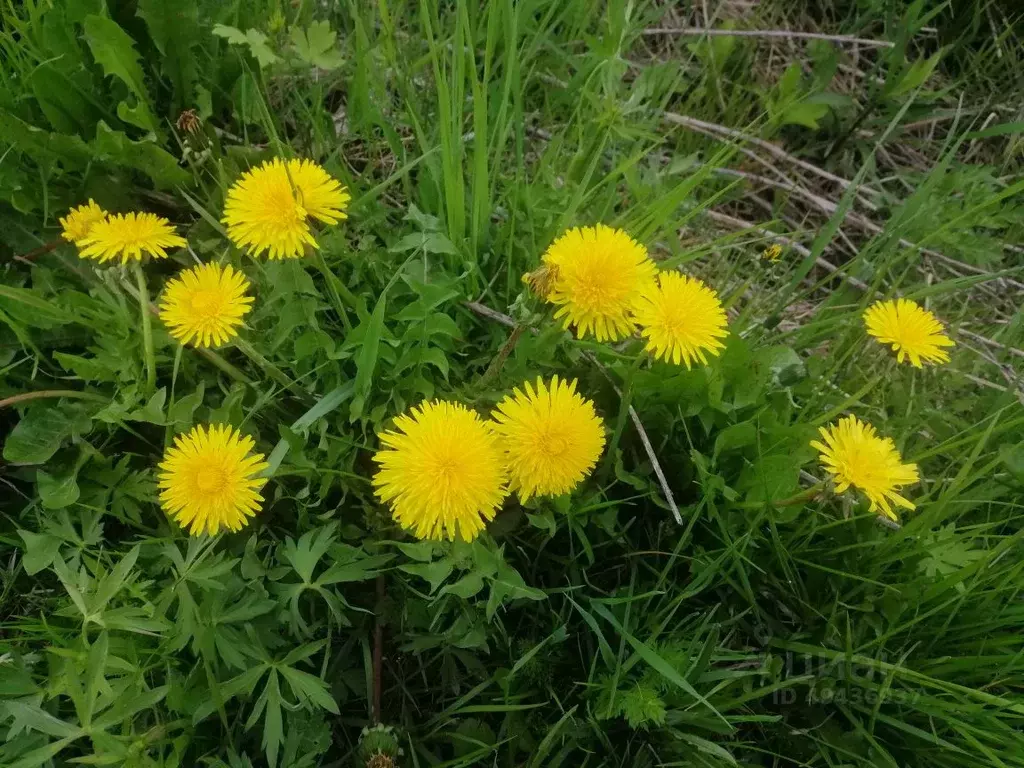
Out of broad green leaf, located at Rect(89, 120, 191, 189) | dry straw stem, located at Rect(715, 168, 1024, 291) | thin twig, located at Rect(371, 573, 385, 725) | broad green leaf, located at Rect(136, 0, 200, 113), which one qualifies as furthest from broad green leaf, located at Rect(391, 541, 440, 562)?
dry straw stem, located at Rect(715, 168, 1024, 291)

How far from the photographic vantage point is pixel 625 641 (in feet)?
3.85

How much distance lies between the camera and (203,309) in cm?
113

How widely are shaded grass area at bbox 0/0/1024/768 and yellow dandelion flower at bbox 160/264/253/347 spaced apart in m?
0.07

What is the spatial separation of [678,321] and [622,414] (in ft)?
0.59

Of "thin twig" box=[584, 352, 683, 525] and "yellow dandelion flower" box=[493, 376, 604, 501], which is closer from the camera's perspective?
"yellow dandelion flower" box=[493, 376, 604, 501]

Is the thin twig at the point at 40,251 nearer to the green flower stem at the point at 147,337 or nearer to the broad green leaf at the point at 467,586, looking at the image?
the green flower stem at the point at 147,337

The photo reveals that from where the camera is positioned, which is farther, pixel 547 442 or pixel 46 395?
pixel 46 395

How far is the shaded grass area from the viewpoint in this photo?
43.1 inches

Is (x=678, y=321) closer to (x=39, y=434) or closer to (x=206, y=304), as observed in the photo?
(x=206, y=304)

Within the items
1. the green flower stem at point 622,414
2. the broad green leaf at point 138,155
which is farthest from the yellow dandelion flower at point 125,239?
the green flower stem at point 622,414

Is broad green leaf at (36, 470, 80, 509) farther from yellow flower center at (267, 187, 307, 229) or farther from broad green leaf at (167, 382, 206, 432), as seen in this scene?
yellow flower center at (267, 187, 307, 229)

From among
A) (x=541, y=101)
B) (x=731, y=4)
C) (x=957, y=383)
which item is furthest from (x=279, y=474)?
(x=731, y=4)

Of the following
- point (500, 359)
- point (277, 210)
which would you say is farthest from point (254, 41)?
point (500, 359)

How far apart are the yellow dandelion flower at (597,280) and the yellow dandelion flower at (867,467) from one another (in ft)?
1.24
